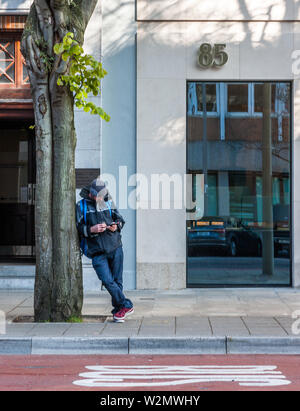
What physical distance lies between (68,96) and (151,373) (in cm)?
402

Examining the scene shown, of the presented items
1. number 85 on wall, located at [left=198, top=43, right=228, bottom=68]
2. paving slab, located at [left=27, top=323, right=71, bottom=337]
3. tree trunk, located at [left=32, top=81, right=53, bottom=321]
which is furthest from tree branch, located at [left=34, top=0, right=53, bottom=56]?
number 85 on wall, located at [left=198, top=43, right=228, bottom=68]

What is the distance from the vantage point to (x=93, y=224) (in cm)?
820

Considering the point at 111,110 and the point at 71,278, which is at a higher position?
the point at 111,110

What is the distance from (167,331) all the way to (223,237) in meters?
4.38

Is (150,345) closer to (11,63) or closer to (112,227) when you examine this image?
(112,227)

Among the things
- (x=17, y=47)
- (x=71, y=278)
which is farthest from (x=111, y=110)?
Result: (x=71, y=278)

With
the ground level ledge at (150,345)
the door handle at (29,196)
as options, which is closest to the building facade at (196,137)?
the door handle at (29,196)

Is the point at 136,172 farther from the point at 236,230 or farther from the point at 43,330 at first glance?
the point at 43,330

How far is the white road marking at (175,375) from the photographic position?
5768 millimetres

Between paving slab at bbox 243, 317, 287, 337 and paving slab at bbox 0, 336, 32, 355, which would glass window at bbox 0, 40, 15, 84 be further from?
paving slab at bbox 243, 317, 287, 337

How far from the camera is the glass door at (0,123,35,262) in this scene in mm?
12828

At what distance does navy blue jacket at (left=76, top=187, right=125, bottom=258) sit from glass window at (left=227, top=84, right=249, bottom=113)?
4.48 metres

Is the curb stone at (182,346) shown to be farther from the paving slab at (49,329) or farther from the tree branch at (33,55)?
the tree branch at (33,55)

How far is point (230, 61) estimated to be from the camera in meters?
11.5
